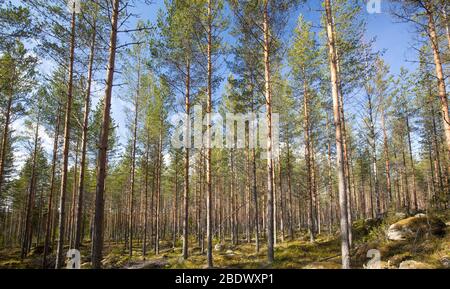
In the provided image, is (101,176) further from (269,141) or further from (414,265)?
(414,265)

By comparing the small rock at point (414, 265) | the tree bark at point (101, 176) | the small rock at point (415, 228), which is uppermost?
the tree bark at point (101, 176)

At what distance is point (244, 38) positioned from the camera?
1155cm

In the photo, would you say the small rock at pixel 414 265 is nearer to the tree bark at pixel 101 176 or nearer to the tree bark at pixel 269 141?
the tree bark at pixel 269 141

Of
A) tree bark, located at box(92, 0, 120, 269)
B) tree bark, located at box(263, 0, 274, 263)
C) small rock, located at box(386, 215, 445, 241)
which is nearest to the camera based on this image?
tree bark, located at box(92, 0, 120, 269)

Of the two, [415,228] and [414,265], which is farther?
[415,228]

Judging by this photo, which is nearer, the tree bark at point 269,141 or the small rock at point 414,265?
the small rock at point 414,265

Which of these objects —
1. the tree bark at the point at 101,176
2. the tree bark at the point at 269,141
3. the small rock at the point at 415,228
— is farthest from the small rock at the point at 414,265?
the tree bark at the point at 101,176

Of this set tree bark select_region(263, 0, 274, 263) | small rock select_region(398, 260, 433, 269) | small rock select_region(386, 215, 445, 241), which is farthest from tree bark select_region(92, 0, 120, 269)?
small rock select_region(386, 215, 445, 241)

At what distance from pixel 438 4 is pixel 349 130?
15906 mm

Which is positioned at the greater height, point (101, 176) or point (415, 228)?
point (101, 176)

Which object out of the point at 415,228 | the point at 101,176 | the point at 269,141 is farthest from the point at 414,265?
the point at 101,176

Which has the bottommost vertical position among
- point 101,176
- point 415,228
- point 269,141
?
point 415,228

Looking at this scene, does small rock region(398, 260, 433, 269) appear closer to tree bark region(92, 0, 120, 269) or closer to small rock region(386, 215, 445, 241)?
small rock region(386, 215, 445, 241)
